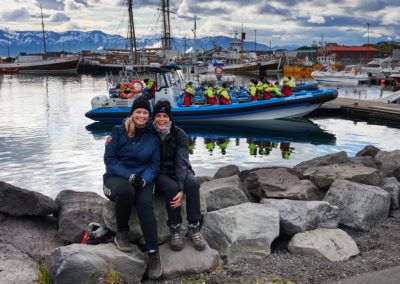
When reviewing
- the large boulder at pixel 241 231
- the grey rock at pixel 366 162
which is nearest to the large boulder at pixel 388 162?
the grey rock at pixel 366 162

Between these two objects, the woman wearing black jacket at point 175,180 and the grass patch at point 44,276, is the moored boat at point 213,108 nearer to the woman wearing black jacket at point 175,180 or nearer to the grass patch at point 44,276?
the woman wearing black jacket at point 175,180

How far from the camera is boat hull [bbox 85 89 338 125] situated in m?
18.0

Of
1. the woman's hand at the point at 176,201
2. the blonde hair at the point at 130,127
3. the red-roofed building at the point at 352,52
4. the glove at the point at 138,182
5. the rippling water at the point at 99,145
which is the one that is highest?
the red-roofed building at the point at 352,52

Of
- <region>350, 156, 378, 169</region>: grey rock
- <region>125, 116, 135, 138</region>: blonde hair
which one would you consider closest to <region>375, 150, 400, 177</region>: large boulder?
<region>350, 156, 378, 169</region>: grey rock

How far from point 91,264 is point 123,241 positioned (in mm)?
397

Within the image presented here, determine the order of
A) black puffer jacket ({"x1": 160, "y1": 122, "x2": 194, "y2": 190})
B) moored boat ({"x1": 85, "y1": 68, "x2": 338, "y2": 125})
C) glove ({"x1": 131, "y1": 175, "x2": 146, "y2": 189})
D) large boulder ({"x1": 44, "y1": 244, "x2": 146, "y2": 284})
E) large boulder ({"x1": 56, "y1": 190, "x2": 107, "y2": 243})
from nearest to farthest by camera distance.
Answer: large boulder ({"x1": 44, "y1": 244, "x2": 146, "y2": 284}) → glove ({"x1": 131, "y1": 175, "x2": 146, "y2": 189}) → black puffer jacket ({"x1": 160, "y1": 122, "x2": 194, "y2": 190}) → large boulder ({"x1": 56, "y1": 190, "x2": 107, "y2": 243}) → moored boat ({"x1": 85, "y1": 68, "x2": 338, "y2": 125})

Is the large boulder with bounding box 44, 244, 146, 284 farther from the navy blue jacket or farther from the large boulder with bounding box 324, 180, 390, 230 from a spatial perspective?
the large boulder with bounding box 324, 180, 390, 230

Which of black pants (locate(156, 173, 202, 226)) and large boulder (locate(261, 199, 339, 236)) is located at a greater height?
black pants (locate(156, 173, 202, 226))

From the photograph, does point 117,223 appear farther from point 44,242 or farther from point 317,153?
point 317,153

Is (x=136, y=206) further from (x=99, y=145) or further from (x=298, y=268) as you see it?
(x=99, y=145)

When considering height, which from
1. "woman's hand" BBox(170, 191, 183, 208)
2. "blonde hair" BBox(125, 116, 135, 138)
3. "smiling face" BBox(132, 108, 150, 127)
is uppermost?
"smiling face" BBox(132, 108, 150, 127)

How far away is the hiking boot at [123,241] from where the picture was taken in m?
3.59

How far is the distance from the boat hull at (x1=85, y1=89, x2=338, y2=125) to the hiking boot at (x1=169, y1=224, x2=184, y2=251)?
14.2m

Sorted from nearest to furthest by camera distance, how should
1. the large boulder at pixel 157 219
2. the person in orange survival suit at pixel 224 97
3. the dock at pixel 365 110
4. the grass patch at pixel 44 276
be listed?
the grass patch at pixel 44 276, the large boulder at pixel 157 219, the person in orange survival suit at pixel 224 97, the dock at pixel 365 110
